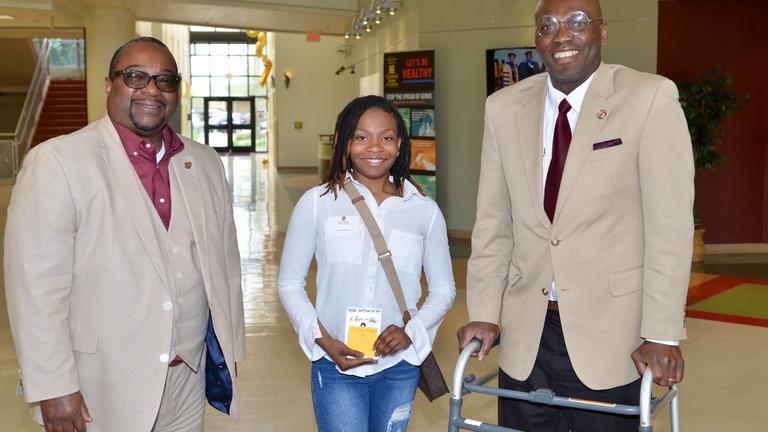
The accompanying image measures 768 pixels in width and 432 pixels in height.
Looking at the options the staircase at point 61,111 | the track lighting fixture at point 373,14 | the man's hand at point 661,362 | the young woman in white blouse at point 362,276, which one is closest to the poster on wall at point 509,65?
the track lighting fixture at point 373,14

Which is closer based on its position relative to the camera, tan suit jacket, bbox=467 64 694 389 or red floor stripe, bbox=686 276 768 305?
tan suit jacket, bbox=467 64 694 389

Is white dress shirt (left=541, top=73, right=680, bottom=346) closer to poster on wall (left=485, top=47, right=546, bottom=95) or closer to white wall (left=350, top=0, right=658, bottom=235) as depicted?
poster on wall (left=485, top=47, right=546, bottom=95)

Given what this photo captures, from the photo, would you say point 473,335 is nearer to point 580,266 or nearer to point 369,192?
point 580,266

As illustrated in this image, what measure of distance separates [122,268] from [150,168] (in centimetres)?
30

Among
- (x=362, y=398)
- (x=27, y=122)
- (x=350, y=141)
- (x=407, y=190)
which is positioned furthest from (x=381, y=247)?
(x=27, y=122)

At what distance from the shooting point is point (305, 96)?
94.8 ft

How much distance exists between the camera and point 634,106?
7.29 ft

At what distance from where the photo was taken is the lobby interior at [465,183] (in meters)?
5.02

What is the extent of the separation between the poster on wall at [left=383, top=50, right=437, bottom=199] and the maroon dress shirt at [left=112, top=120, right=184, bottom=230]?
9387 millimetres

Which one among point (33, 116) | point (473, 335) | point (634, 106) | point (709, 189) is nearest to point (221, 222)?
point (473, 335)

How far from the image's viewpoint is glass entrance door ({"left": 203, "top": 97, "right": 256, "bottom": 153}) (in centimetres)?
4288

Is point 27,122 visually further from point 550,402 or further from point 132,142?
point 550,402

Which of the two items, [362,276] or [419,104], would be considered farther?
[419,104]

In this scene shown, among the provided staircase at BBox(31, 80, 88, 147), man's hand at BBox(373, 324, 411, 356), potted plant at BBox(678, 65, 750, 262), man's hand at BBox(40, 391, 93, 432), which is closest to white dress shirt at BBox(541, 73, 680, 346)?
man's hand at BBox(373, 324, 411, 356)
